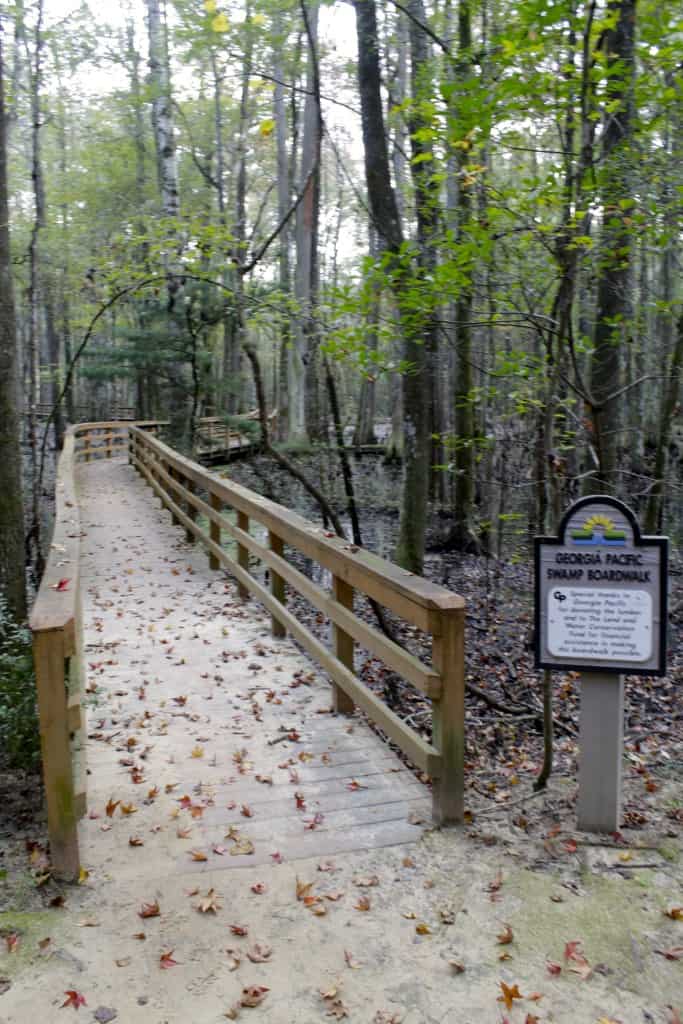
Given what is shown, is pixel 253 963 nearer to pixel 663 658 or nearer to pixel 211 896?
pixel 211 896

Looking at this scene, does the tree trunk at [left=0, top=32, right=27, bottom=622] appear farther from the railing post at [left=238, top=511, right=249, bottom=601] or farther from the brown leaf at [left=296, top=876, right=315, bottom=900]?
the brown leaf at [left=296, top=876, right=315, bottom=900]

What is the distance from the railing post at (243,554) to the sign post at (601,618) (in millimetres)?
4167

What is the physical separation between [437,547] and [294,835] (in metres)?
9.91

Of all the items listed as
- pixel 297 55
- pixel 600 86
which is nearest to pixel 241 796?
pixel 600 86

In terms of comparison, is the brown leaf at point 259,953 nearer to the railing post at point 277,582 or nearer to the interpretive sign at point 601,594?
the interpretive sign at point 601,594

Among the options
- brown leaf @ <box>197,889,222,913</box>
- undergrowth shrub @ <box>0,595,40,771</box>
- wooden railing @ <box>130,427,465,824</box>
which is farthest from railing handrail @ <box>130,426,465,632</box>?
undergrowth shrub @ <box>0,595,40,771</box>

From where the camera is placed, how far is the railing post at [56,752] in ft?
10.5

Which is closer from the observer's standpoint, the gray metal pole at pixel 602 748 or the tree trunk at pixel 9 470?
the gray metal pole at pixel 602 748

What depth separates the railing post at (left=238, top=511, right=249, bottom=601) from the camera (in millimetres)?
7609

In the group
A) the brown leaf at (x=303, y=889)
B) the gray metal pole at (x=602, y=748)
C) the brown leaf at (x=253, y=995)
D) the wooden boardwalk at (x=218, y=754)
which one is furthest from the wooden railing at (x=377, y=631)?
the brown leaf at (x=253, y=995)

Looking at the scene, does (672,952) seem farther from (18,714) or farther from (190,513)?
(190,513)

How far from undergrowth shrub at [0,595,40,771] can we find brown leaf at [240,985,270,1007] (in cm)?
187

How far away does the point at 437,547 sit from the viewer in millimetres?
13375

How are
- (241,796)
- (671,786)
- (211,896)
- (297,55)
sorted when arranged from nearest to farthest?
(211,896) < (241,796) < (671,786) < (297,55)
